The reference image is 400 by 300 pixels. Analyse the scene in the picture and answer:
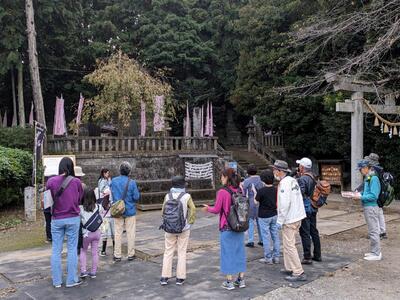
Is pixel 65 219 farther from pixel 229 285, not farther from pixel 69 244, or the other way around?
pixel 229 285

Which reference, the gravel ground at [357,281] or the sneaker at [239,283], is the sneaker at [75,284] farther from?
the gravel ground at [357,281]

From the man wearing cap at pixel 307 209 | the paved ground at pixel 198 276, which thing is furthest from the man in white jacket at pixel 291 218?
the man wearing cap at pixel 307 209

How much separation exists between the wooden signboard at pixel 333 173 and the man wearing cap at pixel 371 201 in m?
10.1

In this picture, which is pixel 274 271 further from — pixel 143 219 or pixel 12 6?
pixel 12 6

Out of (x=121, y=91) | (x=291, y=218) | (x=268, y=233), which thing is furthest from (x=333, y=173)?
(x=291, y=218)

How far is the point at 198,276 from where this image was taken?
5.42 meters

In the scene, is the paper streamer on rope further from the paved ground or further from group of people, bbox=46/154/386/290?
group of people, bbox=46/154/386/290

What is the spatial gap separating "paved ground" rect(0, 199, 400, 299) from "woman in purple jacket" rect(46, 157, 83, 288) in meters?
0.25

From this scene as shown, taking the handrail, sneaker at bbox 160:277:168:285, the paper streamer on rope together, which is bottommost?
sneaker at bbox 160:277:168:285

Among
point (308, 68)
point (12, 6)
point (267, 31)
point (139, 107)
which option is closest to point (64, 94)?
point (12, 6)

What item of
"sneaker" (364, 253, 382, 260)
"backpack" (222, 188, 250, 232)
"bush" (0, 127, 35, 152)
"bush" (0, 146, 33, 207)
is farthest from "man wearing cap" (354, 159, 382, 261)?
"bush" (0, 127, 35, 152)

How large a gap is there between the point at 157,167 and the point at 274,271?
11.4 metres

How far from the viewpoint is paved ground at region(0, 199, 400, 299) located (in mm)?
4762

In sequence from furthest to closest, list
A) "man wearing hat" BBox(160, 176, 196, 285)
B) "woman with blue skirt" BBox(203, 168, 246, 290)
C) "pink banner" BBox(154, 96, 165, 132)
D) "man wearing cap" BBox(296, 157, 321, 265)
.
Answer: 1. "pink banner" BBox(154, 96, 165, 132)
2. "man wearing cap" BBox(296, 157, 321, 265)
3. "man wearing hat" BBox(160, 176, 196, 285)
4. "woman with blue skirt" BBox(203, 168, 246, 290)
